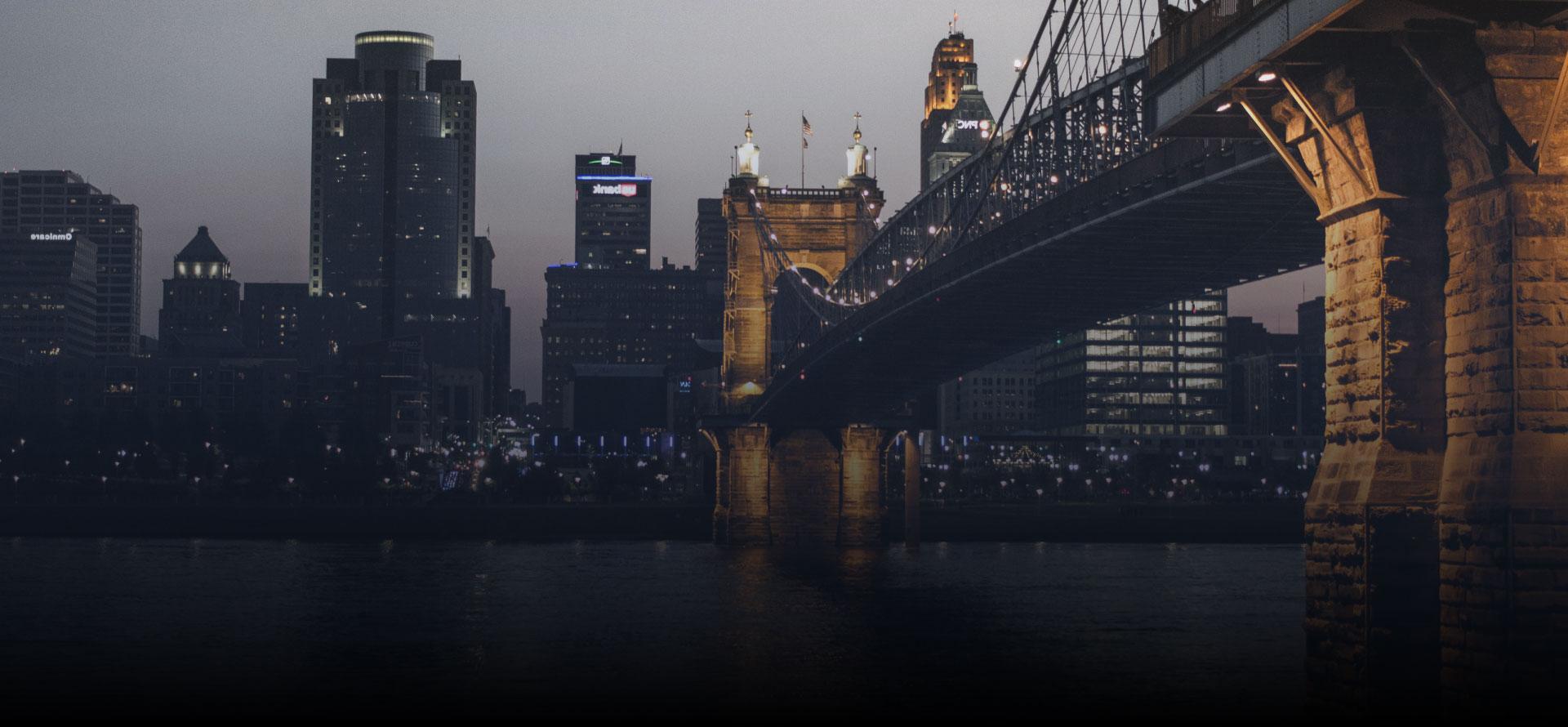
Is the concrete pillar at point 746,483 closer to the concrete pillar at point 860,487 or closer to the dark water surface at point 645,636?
the concrete pillar at point 860,487

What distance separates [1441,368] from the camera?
27.5 meters

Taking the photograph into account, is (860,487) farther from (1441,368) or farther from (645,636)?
(1441,368)

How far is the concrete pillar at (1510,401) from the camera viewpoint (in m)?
24.5

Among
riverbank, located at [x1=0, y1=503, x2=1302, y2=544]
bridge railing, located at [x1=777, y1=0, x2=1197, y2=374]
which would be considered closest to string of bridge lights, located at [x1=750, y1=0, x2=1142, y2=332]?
bridge railing, located at [x1=777, y1=0, x2=1197, y2=374]

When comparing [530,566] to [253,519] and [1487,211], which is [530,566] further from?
[1487,211]

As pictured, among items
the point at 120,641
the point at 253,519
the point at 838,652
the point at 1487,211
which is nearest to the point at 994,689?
the point at 838,652

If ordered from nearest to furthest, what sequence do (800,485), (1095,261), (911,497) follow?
1. (1095,261)
2. (800,485)
3. (911,497)

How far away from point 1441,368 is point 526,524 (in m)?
116

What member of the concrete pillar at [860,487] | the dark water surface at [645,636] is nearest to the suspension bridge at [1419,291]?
the dark water surface at [645,636]

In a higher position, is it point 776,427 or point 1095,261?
point 1095,261

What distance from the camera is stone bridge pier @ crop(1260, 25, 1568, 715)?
974 inches

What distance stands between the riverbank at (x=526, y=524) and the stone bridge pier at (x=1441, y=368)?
100958 millimetres

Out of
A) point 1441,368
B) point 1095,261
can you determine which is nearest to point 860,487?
point 1095,261

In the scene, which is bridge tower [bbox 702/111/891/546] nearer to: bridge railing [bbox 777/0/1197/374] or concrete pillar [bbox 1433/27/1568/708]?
bridge railing [bbox 777/0/1197/374]
